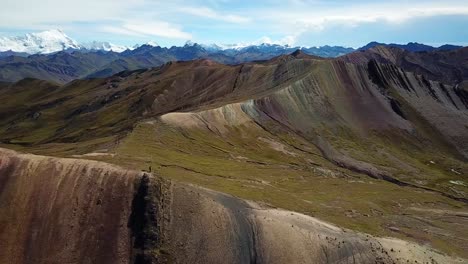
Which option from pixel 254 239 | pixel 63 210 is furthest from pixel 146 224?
pixel 254 239

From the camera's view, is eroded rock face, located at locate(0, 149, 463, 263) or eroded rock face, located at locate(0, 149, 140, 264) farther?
eroded rock face, located at locate(0, 149, 463, 263)

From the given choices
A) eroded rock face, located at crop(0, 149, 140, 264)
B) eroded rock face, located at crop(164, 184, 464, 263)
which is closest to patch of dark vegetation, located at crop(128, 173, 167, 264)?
eroded rock face, located at crop(0, 149, 140, 264)

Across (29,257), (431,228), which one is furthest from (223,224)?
(431,228)

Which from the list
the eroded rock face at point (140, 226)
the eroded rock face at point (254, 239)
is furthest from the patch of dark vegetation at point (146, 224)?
the eroded rock face at point (254, 239)

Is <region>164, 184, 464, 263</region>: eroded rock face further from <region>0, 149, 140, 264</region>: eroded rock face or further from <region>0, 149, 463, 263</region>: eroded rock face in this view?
<region>0, 149, 140, 264</region>: eroded rock face

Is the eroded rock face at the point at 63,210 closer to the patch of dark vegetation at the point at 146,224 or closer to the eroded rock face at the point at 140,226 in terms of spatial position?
the eroded rock face at the point at 140,226

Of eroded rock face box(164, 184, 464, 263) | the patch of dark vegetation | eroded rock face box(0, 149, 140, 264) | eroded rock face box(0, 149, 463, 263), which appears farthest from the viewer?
eroded rock face box(164, 184, 464, 263)
